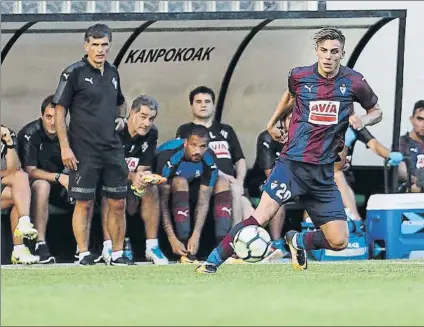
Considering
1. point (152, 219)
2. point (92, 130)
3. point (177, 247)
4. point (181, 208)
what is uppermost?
point (92, 130)

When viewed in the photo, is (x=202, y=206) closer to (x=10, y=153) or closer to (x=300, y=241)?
(x=10, y=153)

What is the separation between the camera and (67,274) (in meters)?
9.91

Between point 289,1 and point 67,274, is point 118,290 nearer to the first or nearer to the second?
point 67,274

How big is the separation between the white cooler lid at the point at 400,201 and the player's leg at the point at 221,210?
1459mm

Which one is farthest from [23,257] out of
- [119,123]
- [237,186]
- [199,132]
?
[237,186]

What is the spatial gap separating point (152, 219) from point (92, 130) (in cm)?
139

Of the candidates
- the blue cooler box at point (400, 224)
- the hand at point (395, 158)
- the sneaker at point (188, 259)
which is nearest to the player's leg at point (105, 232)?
the sneaker at point (188, 259)

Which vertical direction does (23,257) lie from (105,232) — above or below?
below

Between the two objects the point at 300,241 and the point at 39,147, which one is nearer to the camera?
the point at 300,241

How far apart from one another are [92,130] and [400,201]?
325 cm

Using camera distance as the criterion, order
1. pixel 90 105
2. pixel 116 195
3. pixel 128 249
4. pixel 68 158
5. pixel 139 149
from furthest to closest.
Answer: pixel 128 249 < pixel 139 149 < pixel 116 195 < pixel 90 105 < pixel 68 158

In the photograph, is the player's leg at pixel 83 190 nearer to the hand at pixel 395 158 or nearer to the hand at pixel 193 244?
the hand at pixel 193 244

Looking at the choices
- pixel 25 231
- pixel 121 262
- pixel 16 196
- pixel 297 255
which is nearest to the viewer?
pixel 297 255

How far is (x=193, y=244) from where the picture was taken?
1304 cm
